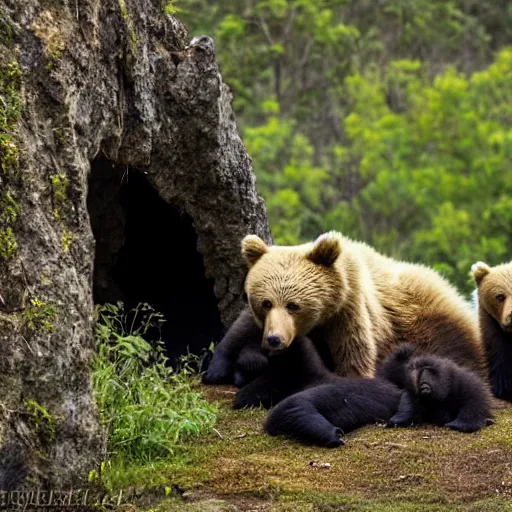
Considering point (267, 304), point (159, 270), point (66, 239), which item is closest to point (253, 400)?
point (267, 304)

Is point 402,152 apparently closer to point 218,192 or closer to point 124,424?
point 218,192

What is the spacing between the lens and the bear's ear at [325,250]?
835 cm

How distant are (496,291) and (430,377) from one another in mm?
1758

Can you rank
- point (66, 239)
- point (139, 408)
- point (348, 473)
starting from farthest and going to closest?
point (139, 408), point (348, 473), point (66, 239)

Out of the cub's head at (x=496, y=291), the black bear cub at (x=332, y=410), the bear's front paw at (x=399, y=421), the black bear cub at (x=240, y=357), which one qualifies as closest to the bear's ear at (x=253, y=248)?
the black bear cub at (x=240, y=357)

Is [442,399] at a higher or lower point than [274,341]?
lower

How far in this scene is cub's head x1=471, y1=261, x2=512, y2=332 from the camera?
8867 millimetres

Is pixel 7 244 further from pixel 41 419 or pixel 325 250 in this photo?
pixel 325 250

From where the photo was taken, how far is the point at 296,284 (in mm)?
8250

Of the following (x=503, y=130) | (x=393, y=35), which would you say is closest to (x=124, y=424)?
(x=503, y=130)

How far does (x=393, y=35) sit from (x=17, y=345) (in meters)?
34.1

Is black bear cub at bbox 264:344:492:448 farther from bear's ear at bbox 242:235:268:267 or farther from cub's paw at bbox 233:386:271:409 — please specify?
bear's ear at bbox 242:235:268:267

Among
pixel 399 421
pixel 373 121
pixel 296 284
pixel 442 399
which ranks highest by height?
pixel 373 121

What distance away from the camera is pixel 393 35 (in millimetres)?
38531
